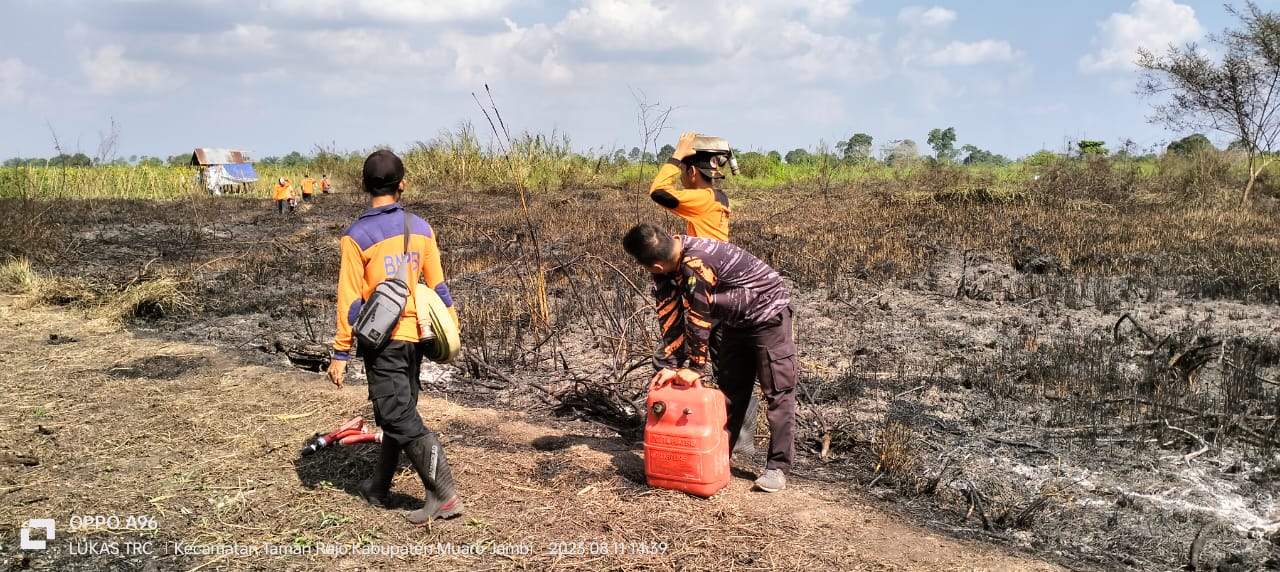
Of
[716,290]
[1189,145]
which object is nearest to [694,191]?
[716,290]

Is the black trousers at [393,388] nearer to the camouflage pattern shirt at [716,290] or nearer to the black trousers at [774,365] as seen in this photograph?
the camouflage pattern shirt at [716,290]

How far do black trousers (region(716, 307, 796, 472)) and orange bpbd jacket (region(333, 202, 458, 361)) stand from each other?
151cm

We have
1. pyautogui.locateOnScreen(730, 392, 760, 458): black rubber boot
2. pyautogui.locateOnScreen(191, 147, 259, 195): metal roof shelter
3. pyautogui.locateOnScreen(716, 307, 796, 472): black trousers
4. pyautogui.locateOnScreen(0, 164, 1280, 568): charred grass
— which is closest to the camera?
pyautogui.locateOnScreen(716, 307, 796, 472): black trousers

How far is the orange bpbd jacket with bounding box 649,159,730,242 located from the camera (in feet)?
14.4

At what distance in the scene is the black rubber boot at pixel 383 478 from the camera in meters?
3.60

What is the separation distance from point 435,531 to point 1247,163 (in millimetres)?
22729

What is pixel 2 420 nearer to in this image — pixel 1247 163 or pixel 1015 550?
pixel 1015 550

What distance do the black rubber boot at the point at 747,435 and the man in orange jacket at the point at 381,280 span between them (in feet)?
5.20

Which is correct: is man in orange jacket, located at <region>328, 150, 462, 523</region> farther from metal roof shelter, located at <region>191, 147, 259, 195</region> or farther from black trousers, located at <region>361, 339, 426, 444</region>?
metal roof shelter, located at <region>191, 147, 259, 195</region>

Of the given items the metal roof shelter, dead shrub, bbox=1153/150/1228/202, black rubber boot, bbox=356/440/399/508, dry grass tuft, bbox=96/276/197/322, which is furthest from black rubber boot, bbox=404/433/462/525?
the metal roof shelter

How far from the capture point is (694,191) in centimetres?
440

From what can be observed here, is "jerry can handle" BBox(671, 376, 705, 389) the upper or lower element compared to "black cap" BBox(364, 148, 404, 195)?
lower

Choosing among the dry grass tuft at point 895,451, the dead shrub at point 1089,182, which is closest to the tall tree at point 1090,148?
the dead shrub at point 1089,182

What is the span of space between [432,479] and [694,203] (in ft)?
6.49
